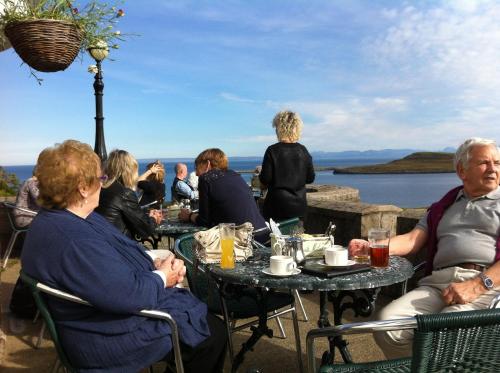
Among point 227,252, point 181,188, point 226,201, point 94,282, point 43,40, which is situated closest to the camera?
point 94,282

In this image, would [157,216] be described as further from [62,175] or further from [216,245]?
[62,175]

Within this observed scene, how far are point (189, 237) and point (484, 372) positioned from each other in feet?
6.11

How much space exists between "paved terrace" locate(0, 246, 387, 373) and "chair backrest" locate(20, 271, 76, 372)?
1.20 meters

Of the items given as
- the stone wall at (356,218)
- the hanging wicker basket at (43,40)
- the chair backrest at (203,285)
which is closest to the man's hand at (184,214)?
the chair backrest at (203,285)

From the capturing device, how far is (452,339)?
129cm

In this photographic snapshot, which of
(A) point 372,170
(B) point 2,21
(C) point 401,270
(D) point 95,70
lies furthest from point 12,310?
(A) point 372,170

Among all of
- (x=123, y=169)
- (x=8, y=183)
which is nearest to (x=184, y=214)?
(x=123, y=169)

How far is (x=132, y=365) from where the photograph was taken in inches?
74.8

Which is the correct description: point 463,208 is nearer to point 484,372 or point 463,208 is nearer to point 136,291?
point 484,372

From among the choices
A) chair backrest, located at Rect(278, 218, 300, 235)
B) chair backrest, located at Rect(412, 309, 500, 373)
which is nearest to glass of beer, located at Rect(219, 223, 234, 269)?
chair backrest, located at Rect(412, 309, 500, 373)

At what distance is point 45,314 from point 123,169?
2.13 m

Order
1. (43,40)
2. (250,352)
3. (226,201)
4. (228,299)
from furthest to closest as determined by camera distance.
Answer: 1. (226,201)
2. (250,352)
3. (43,40)
4. (228,299)

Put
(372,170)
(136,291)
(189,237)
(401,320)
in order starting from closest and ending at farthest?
(401,320)
(136,291)
(189,237)
(372,170)

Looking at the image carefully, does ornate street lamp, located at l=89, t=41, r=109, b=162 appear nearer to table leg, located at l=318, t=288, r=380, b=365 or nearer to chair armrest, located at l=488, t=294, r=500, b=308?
table leg, located at l=318, t=288, r=380, b=365
